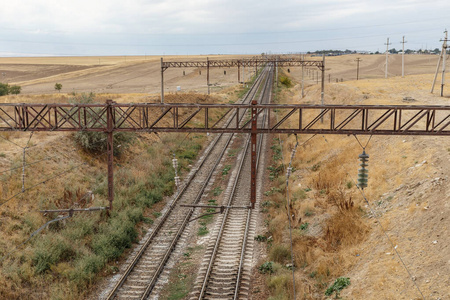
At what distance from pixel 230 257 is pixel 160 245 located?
12.3ft

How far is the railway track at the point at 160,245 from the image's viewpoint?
16.8 metres

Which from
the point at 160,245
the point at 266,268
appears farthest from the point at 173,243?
the point at 266,268

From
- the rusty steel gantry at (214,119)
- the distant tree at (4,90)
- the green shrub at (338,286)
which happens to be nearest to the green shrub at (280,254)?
the rusty steel gantry at (214,119)

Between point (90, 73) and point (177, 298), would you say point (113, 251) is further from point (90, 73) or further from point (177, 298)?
point (90, 73)

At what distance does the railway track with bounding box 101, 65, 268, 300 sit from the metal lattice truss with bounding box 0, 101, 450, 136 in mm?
3128

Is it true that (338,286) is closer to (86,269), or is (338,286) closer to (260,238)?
(260,238)

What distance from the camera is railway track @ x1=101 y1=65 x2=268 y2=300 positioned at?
16.8 m

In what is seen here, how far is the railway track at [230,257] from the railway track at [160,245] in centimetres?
184

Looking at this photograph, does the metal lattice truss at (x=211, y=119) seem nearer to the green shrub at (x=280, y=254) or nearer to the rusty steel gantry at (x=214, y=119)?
the rusty steel gantry at (x=214, y=119)

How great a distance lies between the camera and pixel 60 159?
28.3m

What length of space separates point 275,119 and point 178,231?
33953 mm

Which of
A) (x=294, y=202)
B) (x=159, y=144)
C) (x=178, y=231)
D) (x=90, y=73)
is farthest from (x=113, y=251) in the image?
(x=90, y=73)

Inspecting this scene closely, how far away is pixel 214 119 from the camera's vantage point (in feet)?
180

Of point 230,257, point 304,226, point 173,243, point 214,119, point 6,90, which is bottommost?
point 230,257
